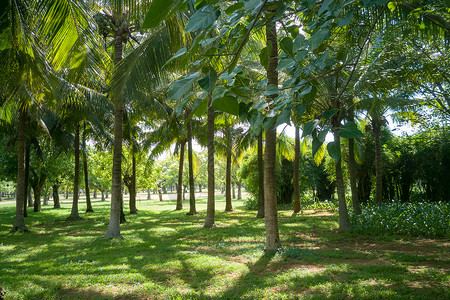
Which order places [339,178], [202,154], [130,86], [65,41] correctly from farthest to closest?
[202,154] → [339,178] → [130,86] → [65,41]

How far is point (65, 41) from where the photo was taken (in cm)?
552

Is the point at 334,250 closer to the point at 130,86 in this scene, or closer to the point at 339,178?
the point at 339,178

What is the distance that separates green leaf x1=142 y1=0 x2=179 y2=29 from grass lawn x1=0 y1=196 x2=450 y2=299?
405 cm

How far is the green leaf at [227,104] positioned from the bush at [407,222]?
31.0 feet

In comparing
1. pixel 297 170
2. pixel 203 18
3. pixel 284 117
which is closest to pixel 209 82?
pixel 203 18

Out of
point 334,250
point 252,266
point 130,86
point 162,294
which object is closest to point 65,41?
point 130,86

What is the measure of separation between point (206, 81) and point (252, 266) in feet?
17.5

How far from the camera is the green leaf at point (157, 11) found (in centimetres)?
85

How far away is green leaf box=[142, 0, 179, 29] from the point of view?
85 centimetres

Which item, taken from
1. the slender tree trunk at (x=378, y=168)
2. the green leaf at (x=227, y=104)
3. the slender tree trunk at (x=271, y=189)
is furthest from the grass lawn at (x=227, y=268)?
the slender tree trunk at (x=378, y=168)

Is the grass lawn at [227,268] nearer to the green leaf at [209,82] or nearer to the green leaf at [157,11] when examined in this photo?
the green leaf at [209,82]

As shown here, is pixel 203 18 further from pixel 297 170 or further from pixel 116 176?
pixel 297 170

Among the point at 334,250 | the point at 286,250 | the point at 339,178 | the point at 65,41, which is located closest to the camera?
the point at 65,41

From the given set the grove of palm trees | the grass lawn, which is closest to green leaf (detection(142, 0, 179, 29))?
the grove of palm trees
